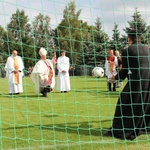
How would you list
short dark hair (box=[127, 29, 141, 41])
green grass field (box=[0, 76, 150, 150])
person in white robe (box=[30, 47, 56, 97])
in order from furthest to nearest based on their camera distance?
1. person in white robe (box=[30, 47, 56, 97])
2. short dark hair (box=[127, 29, 141, 41])
3. green grass field (box=[0, 76, 150, 150])

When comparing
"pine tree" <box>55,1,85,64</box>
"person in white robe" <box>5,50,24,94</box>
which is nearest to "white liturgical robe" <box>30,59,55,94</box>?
"person in white robe" <box>5,50,24,94</box>

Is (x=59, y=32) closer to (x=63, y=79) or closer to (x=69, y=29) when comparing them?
(x=69, y=29)

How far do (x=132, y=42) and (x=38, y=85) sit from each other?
6.79 m

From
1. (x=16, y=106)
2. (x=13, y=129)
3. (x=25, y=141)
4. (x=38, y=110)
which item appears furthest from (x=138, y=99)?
(x=16, y=106)

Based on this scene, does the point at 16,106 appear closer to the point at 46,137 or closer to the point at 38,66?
the point at 38,66

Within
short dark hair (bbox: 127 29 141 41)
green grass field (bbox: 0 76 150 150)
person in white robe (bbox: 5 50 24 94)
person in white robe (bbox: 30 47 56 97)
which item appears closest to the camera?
green grass field (bbox: 0 76 150 150)

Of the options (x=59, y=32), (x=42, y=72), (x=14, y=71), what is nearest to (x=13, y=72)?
(x=14, y=71)

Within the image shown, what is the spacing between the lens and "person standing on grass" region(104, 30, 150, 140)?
17.7ft

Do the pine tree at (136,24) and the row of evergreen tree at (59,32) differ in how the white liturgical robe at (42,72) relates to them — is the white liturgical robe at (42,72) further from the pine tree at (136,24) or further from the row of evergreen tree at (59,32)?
the pine tree at (136,24)

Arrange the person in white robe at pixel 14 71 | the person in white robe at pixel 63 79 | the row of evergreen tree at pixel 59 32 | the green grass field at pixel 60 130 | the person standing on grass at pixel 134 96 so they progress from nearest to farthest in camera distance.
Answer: the green grass field at pixel 60 130 < the row of evergreen tree at pixel 59 32 < the person standing on grass at pixel 134 96 < the person in white robe at pixel 14 71 < the person in white robe at pixel 63 79

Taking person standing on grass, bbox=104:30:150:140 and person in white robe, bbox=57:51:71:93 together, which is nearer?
person standing on grass, bbox=104:30:150:140

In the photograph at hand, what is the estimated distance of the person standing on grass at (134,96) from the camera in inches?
213

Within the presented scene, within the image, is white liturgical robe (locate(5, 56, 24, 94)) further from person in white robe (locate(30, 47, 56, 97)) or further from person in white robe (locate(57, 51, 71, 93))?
person in white robe (locate(57, 51, 71, 93))

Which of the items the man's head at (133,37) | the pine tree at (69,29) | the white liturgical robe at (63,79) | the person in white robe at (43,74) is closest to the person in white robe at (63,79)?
the white liturgical robe at (63,79)
